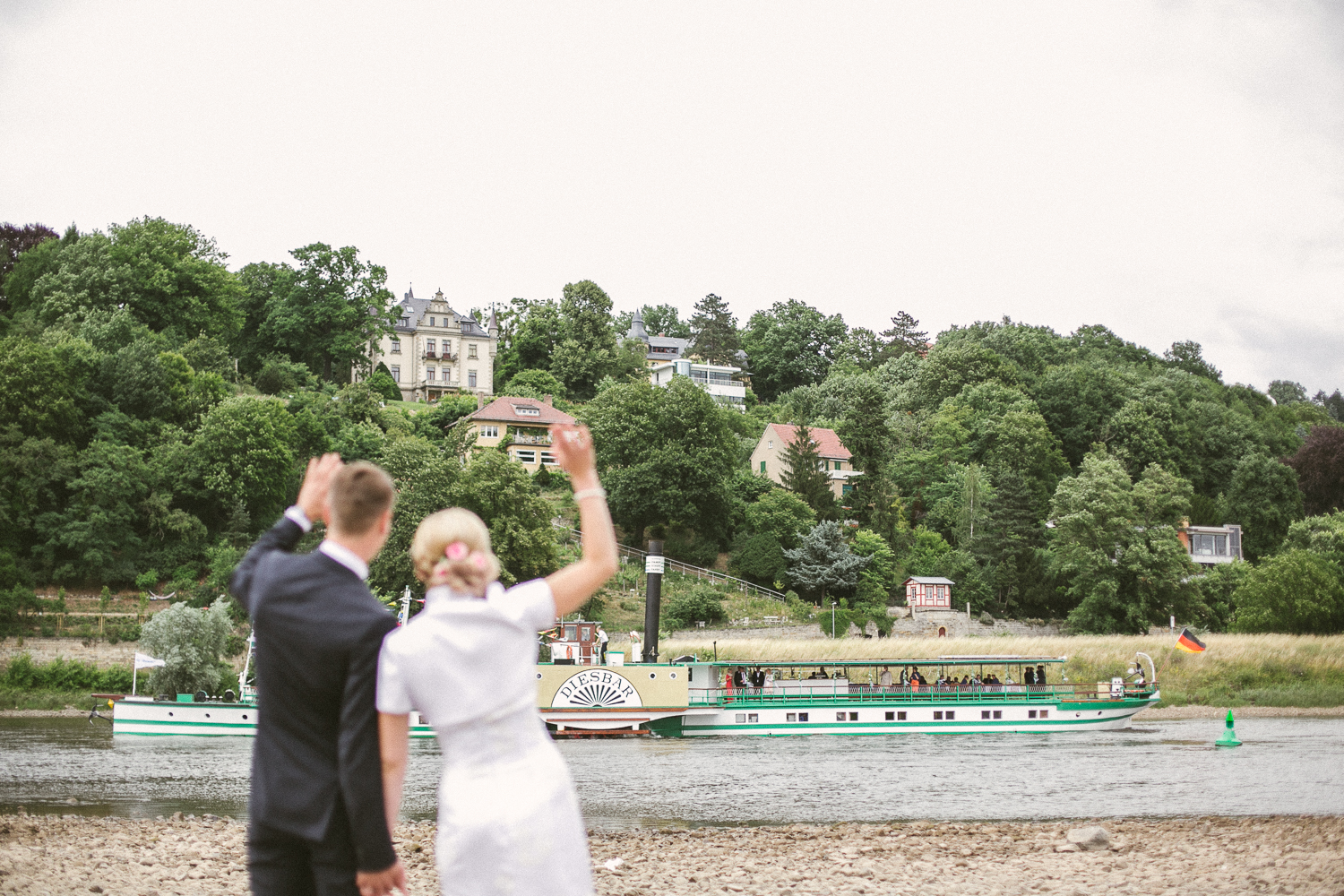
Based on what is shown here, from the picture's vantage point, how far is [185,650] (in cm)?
4066

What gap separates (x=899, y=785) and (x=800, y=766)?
440cm

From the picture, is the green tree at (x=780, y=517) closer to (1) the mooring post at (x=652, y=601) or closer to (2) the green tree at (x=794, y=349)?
(1) the mooring post at (x=652, y=601)

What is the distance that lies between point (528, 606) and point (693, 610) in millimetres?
53365

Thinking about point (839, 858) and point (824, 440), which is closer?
point (839, 858)

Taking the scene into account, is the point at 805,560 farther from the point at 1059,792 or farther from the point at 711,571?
the point at 1059,792

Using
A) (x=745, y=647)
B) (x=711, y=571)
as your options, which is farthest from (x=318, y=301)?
(x=745, y=647)

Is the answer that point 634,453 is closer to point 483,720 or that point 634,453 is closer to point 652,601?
point 652,601

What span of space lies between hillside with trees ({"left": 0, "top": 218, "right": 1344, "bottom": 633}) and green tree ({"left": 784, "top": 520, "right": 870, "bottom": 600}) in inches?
6.3

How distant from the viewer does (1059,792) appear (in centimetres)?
2120

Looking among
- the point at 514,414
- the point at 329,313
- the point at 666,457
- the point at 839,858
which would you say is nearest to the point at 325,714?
the point at 839,858

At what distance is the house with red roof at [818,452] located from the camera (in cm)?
8031

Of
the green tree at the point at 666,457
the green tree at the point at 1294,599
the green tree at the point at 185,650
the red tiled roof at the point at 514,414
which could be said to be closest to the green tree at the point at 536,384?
the red tiled roof at the point at 514,414

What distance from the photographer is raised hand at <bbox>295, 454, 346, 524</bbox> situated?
15.3ft

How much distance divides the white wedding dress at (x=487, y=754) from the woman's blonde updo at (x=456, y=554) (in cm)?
6
